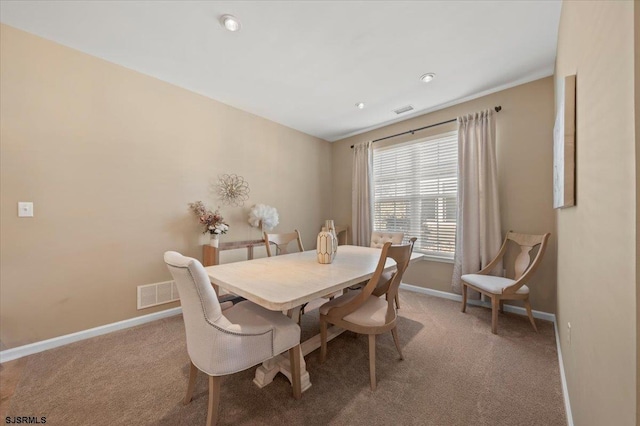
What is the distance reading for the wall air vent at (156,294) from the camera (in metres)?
2.47

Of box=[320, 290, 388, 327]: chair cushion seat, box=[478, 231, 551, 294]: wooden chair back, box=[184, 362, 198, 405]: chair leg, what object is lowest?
box=[184, 362, 198, 405]: chair leg

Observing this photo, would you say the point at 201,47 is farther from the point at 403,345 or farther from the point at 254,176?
the point at 403,345

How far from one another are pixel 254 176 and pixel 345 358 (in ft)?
8.63

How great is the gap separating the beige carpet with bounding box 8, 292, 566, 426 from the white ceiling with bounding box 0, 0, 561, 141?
264 cm

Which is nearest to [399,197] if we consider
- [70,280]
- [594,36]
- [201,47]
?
[594,36]

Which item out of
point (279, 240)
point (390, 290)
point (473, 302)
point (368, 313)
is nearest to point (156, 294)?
point (279, 240)

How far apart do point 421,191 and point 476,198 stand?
74 centimetres

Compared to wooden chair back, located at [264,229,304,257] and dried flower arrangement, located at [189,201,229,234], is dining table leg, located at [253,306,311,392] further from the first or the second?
dried flower arrangement, located at [189,201,229,234]

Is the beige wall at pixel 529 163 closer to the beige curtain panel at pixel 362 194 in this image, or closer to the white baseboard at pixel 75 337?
the beige curtain panel at pixel 362 194

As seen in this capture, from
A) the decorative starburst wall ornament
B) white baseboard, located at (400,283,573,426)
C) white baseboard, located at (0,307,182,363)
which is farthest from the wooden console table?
white baseboard, located at (400,283,573,426)

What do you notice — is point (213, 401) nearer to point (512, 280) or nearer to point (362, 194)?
point (512, 280)

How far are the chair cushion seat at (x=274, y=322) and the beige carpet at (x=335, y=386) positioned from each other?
0.40m

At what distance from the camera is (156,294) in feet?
8.39

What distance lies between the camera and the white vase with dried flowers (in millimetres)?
2783
